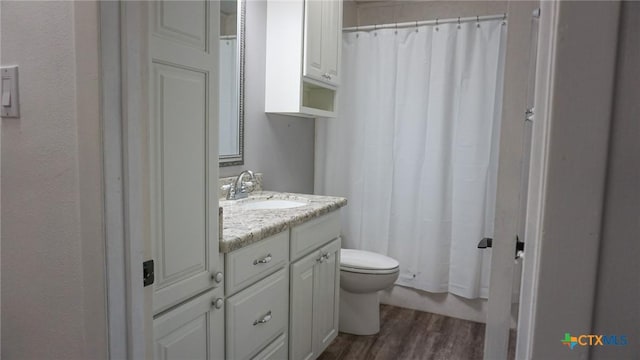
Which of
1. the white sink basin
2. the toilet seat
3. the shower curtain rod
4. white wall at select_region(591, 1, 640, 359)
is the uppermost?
the shower curtain rod

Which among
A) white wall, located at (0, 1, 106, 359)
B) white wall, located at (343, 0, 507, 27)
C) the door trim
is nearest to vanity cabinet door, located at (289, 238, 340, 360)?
white wall, located at (0, 1, 106, 359)

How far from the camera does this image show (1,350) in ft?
3.39

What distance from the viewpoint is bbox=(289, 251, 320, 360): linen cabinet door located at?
2.00 metres

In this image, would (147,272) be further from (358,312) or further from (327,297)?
(358,312)

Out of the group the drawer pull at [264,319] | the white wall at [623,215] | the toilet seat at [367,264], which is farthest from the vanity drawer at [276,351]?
the white wall at [623,215]

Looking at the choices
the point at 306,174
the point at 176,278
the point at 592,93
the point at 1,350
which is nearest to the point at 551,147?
the point at 592,93

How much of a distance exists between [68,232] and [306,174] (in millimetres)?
2470

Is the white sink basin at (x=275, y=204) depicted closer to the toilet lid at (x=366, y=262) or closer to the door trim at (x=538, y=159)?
the toilet lid at (x=366, y=262)

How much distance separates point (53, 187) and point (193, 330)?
2.07ft

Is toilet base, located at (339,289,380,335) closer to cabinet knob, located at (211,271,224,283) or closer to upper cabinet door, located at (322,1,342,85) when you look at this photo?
upper cabinet door, located at (322,1,342,85)

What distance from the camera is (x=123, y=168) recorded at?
88 centimetres

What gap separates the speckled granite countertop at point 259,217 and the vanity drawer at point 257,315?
0.67ft

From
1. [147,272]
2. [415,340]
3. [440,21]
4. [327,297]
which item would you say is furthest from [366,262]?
[147,272]

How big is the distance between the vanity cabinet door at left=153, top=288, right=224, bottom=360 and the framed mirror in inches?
40.2
